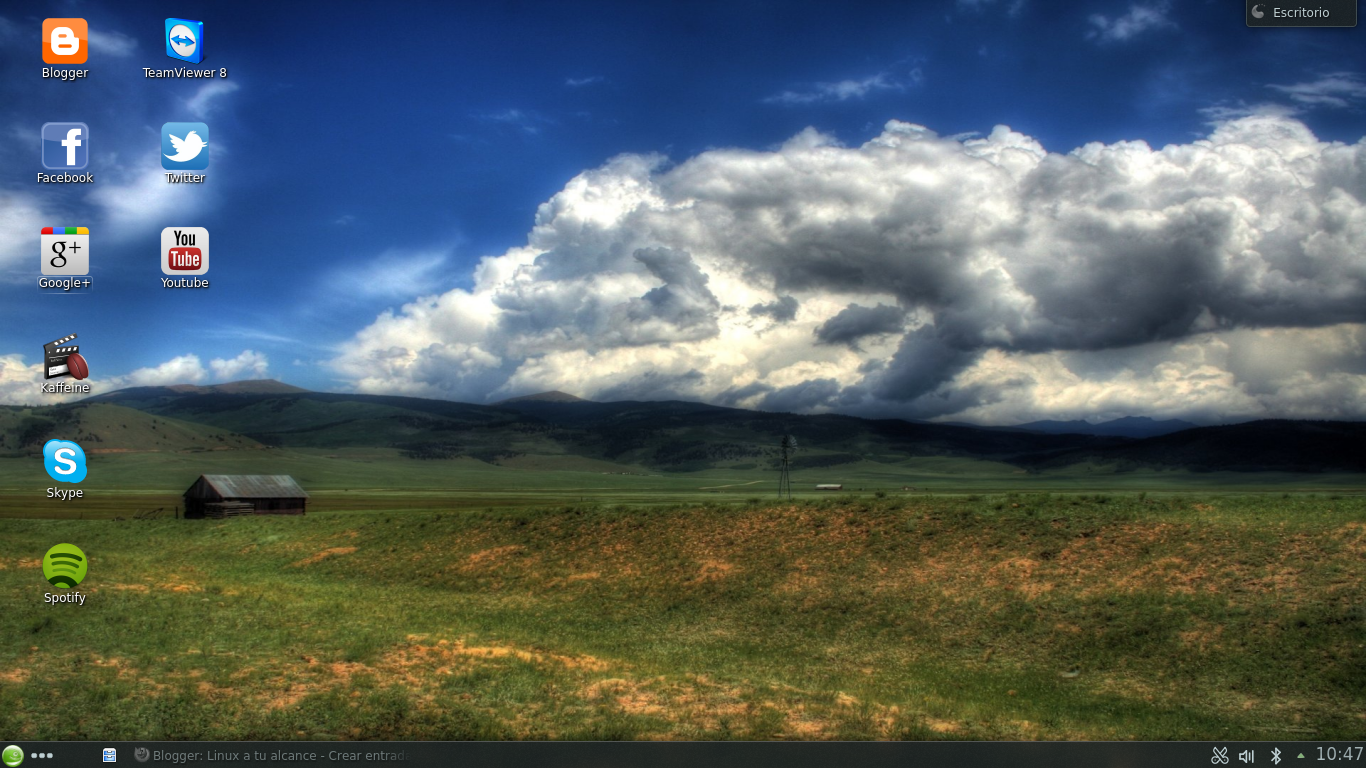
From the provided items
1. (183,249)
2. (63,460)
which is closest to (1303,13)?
(183,249)

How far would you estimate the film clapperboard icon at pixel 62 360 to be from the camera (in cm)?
991

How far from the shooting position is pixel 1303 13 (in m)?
10.0

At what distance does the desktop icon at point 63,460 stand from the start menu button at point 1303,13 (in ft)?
53.0

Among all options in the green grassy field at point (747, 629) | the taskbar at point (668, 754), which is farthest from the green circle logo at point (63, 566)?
the taskbar at point (668, 754)

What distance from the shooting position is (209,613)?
768 inches

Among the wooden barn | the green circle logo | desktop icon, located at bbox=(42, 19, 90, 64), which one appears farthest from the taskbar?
the wooden barn

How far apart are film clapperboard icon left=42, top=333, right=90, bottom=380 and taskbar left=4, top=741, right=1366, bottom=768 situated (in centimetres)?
444

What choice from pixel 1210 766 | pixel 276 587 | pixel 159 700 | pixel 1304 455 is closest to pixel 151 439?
pixel 276 587

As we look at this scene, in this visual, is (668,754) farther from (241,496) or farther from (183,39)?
(241,496)

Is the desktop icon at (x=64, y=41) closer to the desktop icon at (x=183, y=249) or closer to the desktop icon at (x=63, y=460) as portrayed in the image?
the desktop icon at (x=183, y=249)

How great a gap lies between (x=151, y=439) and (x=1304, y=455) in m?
258

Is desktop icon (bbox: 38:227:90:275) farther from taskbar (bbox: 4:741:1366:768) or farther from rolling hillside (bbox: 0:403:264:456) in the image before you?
taskbar (bbox: 4:741:1366:768)

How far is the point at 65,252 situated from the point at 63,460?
8.80 feet

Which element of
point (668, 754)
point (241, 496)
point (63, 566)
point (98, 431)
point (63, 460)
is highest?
point (98, 431)
